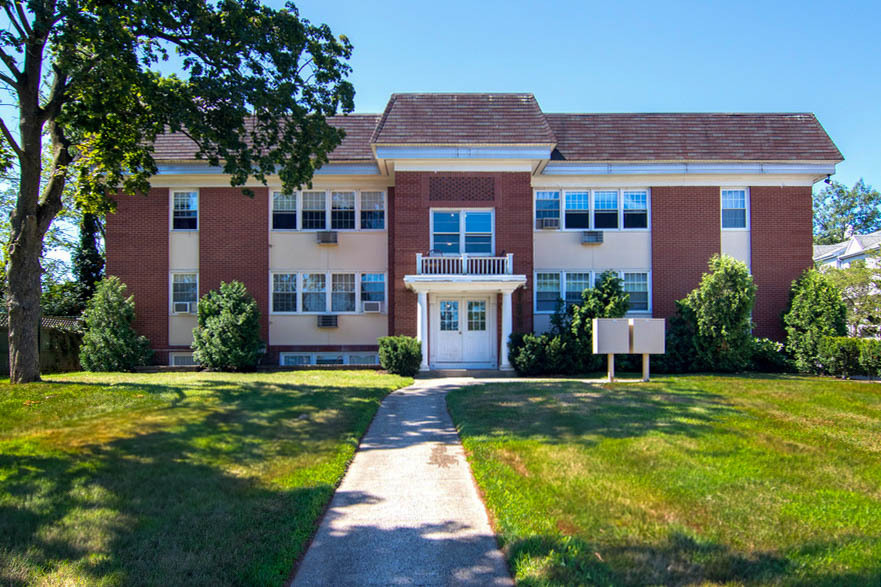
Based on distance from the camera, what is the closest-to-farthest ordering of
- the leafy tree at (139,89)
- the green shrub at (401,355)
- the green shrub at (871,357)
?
the leafy tree at (139,89), the green shrub at (871,357), the green shrub at (401,355)

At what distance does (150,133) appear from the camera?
13219mm

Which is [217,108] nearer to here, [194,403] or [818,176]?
[194,403]

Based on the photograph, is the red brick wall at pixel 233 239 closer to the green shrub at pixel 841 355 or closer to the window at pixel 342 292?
the window at pixel 342 292

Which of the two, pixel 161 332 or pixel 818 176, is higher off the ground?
pixel 818 176

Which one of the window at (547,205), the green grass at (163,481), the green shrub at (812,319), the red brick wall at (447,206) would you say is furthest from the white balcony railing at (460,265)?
the green shrub at (812,319)

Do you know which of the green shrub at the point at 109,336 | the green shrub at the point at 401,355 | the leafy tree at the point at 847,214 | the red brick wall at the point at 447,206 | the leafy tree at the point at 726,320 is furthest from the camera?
the leafy tree at the point at 847,214

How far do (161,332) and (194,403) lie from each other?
1075cm

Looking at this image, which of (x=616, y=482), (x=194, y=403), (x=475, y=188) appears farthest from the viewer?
(x=475, y=188)

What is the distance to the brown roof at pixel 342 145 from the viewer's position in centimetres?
1955

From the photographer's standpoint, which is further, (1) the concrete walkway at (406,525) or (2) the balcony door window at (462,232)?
(2) the balcony door window at (462,232)

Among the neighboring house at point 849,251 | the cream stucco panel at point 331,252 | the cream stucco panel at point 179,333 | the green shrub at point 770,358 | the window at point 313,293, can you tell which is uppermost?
the neighboring house at point 849,251

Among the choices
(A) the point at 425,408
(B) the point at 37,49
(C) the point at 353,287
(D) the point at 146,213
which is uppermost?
(B) the point at 37,49

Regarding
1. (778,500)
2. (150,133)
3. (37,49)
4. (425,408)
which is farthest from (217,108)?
(778,500)

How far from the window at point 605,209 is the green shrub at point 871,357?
7.66 metres
